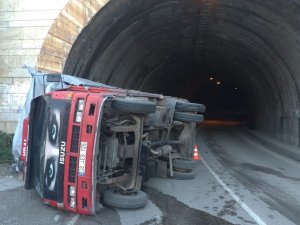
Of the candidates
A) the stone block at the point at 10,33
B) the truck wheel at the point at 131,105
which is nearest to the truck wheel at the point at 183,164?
the truck wheel at the point at 131,105

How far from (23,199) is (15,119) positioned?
17.5 ft

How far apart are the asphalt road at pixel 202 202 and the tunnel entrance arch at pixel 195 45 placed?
5256 millimetres

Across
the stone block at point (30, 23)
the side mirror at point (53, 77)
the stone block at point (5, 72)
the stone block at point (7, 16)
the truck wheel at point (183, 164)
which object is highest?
the stone block at point (7, 16)

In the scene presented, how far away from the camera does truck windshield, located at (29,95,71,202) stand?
6.59m

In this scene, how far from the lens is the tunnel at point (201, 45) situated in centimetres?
1422

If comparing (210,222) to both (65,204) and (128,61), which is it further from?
(128,61)

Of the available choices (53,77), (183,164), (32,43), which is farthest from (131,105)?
(32,43)

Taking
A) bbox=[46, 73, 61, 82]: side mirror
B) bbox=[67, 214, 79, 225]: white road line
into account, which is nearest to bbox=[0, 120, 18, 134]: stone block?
bbox=[46, 73, 61, 82]: side mirror

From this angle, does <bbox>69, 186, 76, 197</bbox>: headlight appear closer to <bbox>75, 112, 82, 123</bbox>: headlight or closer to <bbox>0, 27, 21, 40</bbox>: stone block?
<bbox>75, 112, 82, 123</bbox>: headlight

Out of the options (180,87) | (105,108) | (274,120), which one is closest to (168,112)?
(105,108)

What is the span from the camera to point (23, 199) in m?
7.50

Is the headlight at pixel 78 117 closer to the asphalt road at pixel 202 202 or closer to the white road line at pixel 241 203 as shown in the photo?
the asphalt road at pixel 202 202

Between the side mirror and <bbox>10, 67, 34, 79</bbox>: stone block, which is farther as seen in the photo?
<bbox>10, 67, 34, 79</bbox>: stone block

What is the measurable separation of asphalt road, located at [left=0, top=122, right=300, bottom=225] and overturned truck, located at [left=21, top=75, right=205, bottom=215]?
0.24 m
